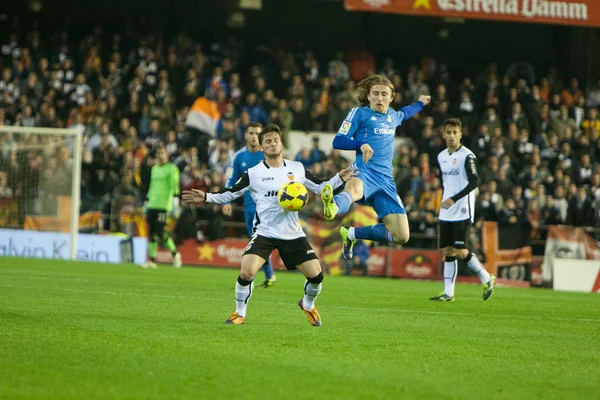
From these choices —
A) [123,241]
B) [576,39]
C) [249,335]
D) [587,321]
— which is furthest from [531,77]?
[249,335]

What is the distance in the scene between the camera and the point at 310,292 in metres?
9.27

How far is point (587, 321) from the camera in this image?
11.6 m

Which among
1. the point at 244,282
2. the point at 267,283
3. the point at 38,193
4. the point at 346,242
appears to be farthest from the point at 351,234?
the point at 38,193

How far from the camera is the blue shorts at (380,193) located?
39.2ft

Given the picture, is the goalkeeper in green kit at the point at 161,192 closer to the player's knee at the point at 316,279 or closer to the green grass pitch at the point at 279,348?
the green grass pitch at the point at 279,348

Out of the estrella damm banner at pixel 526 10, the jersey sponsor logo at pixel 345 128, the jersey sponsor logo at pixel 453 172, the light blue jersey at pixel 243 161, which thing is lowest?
the jersey sponsor logo at pixel 453 172

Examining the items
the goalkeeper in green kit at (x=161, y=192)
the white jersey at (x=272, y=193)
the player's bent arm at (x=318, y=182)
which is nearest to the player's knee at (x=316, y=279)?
the white jersey at (x=272, y=193)

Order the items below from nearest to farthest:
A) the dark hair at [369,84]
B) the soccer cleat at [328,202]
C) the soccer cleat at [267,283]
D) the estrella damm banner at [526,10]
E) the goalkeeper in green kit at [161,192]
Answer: the soccer cleat at [328,202] < the dark hair at [369,84] < the soccer cleat at [267,283] < the goalkeeper in green kit at [161,192] < the estrella damm banner at [526,10]

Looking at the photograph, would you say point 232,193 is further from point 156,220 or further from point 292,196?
point 156,220

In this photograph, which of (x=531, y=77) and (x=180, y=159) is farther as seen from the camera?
(x=531, y=77)

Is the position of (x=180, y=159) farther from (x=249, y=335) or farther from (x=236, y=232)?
(x=249, y=335)

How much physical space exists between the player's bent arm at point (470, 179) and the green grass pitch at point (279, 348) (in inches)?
56.0

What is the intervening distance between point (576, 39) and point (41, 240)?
58.2 ft

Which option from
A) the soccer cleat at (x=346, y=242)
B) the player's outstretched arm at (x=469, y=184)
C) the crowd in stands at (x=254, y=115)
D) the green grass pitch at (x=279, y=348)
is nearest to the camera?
the green grass pitch at (x=279, y=348)
